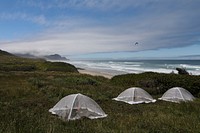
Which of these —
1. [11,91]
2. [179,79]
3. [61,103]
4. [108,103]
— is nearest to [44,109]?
[61,103]

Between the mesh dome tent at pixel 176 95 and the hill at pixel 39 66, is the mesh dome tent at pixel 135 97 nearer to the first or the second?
the mesh dome tent at pixel 176 95

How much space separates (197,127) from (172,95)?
12.3 meters

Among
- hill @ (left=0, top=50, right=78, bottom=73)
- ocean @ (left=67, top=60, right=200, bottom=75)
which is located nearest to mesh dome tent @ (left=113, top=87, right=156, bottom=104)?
ocean @ (left=67, top=60, right=200, bottom=75)

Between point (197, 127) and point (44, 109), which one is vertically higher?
point (197, 127)

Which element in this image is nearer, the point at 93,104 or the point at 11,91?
the point at 93,104

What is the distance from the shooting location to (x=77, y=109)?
12406 millimetres

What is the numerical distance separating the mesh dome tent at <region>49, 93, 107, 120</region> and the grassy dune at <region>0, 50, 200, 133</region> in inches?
23.1

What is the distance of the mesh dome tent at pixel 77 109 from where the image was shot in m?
12.3

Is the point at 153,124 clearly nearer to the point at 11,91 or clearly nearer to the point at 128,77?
the point at 11,91

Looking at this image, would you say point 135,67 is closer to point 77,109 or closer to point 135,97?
point 135,97

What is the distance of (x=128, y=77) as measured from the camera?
89.2 feet

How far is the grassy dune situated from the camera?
6.55 meters

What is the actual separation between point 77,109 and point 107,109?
2.82m

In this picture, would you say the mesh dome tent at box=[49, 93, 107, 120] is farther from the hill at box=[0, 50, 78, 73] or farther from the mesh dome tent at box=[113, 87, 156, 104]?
the hill at box=[0, 50, 78, 73]
